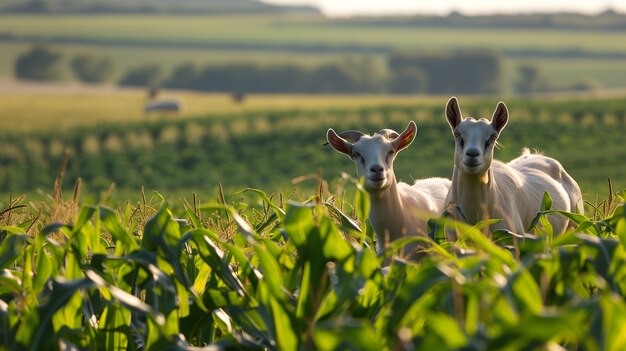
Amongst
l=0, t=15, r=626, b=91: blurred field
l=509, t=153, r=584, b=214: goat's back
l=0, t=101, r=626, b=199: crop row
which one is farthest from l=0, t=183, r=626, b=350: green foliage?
l=0, t=15, r=626, b=91: blurred field

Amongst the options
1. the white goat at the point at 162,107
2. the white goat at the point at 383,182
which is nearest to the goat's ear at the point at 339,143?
the white goat at the point at 383,182

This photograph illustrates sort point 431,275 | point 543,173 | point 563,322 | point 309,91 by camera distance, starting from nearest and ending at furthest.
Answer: point 563,322 → point 431,275 → point 543,173 → point 309,91

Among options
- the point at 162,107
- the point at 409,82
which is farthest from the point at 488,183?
the point at 409,82

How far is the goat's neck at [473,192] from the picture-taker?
773cm

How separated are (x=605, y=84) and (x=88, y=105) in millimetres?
81911

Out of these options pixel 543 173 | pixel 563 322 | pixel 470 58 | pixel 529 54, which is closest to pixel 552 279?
pixel 563 322

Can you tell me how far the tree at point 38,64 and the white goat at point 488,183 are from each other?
14770cm

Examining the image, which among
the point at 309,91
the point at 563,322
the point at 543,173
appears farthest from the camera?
the point at 309,91

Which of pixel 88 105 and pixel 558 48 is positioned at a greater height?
pixel 88 105

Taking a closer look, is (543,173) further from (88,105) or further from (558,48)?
(558,48)

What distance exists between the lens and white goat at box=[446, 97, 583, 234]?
760 cm

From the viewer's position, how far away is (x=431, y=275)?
4.16 meters

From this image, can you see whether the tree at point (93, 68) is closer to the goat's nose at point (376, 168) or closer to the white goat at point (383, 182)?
the white goat at point (383, 182)

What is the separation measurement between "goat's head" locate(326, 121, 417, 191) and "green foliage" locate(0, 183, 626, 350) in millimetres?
2635
